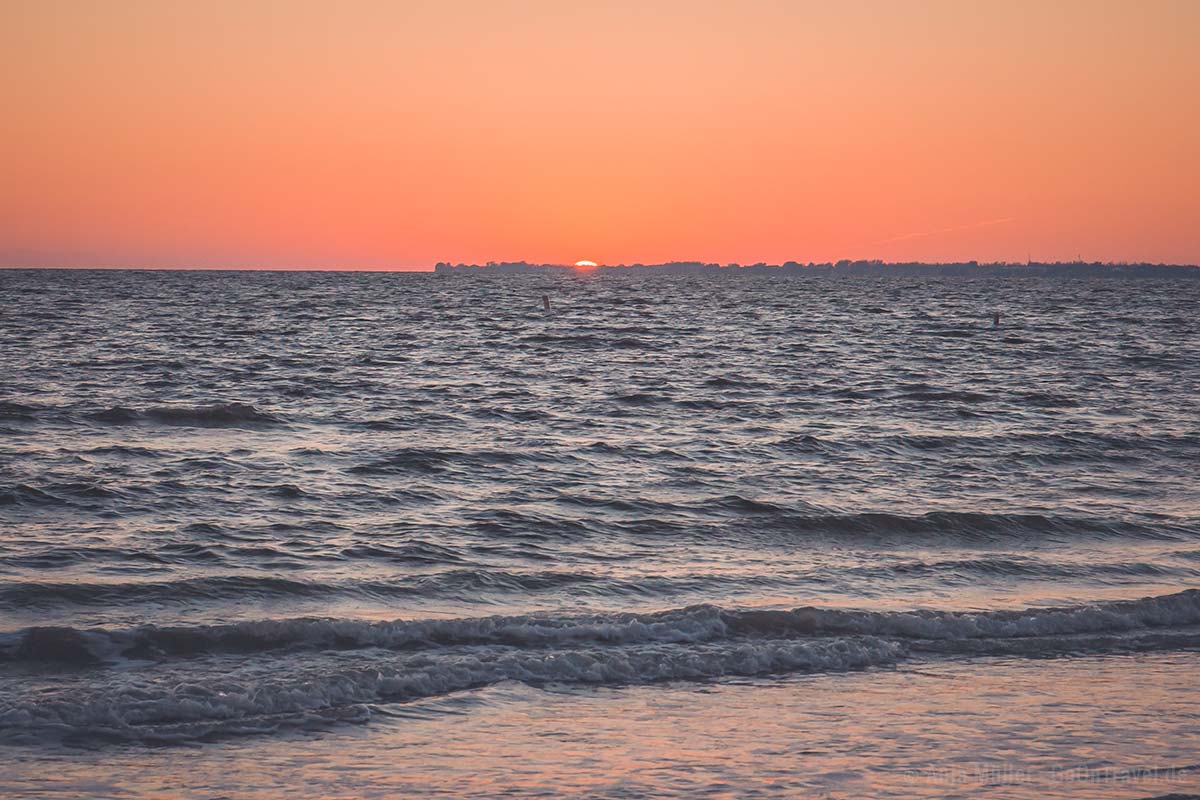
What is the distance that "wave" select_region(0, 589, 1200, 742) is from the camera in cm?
→ 888

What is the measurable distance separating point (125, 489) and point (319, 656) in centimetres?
851

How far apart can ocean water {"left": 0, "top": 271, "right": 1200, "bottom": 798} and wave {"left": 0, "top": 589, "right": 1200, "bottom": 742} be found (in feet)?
0.13

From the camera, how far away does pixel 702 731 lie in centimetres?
859

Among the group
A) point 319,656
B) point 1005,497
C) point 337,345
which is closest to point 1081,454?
point 1005,497

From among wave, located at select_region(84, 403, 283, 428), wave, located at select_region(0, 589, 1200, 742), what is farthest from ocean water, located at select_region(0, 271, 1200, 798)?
wave, located at select_region(84, 403, 283, 428)

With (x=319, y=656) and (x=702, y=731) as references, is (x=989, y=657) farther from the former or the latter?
(x=319, y=656)

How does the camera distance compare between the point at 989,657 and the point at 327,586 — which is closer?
the point at 989,657

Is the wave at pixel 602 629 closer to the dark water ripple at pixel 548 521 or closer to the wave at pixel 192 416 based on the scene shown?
the dark water ripple at pixel 548 521

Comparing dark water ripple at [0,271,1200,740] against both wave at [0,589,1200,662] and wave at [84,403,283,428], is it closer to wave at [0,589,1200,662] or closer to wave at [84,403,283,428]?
wave at [0,589,1200,662]

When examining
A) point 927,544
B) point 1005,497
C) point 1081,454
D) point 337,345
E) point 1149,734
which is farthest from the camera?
point 337,345

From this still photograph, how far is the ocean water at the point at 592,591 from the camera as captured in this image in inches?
316

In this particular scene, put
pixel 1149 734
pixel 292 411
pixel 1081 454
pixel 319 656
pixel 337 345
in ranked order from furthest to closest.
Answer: pixel 337 345 < pixel 292 411 < pixel 1081 454 < pixel 319 656 < pixel 1149 734

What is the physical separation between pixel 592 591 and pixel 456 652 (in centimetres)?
268

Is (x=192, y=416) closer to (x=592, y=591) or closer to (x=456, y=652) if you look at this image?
(x=592, y=591)
